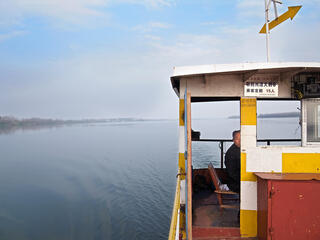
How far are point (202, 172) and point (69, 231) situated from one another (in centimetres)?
1018

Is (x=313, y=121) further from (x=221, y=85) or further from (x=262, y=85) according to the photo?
(x=221, y=85)

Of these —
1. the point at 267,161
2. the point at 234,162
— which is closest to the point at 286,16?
the point at 267,161

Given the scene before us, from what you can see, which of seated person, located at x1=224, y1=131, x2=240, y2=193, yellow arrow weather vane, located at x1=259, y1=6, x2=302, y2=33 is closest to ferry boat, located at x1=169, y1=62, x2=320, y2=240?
seated person, located at x1=224, y1=131, x2=240, y2=193

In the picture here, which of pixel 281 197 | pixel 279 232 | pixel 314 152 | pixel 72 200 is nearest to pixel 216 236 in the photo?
pixel 279 232

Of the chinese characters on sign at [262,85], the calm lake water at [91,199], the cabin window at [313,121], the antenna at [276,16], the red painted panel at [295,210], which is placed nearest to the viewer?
the red painted panel at [295,210]

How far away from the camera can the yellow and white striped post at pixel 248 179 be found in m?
3.82

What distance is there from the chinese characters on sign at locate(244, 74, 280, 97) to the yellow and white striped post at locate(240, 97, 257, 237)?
0.46ft

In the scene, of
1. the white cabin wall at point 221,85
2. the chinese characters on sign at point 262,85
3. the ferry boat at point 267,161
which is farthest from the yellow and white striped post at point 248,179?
the white cabin wall at point 221,85

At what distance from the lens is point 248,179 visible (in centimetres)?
383

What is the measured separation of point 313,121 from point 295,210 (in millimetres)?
1352

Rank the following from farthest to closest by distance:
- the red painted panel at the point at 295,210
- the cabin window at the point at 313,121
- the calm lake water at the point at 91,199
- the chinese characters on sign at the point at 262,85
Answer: the calm lake water at the point at 91,199 < the chinese characters on sign at the point at 262,85 < the cabin window at the point at 313,121 < the red painted panel at the point at 295,210

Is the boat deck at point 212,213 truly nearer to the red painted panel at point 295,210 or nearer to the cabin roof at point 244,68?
the red painted panel at point 295,210

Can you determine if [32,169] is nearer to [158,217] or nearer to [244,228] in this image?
[158,217]

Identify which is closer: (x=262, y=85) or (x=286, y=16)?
(x=262, y=85)
